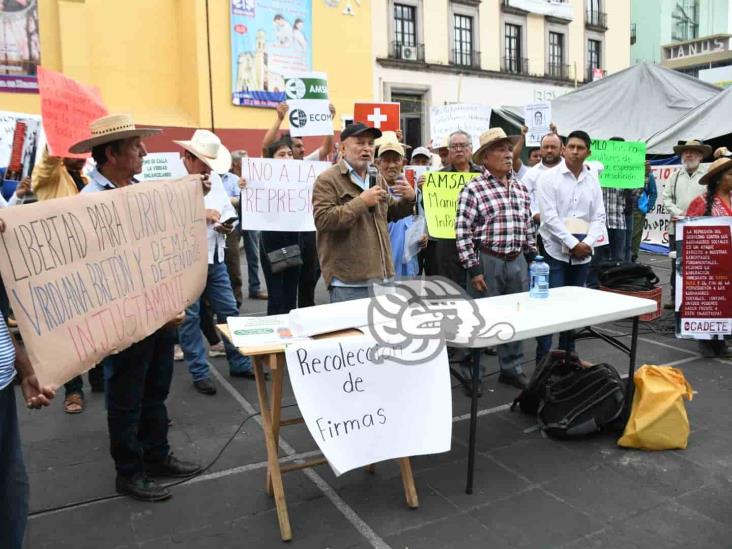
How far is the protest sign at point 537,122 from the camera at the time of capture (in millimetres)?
7500

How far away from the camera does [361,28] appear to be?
68.7ft

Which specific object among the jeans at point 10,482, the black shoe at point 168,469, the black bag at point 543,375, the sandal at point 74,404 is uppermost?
the jeans at point 10,482

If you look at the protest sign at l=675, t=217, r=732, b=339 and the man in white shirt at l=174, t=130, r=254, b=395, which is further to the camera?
the protest sign at l=675, t=217, r=732, b=339

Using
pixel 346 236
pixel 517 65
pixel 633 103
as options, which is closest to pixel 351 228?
pixel 346 236

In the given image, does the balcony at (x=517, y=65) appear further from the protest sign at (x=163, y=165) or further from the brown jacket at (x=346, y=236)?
the brown jacket at (x=346, y=236)

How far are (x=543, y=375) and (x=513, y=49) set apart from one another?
81.4 feet

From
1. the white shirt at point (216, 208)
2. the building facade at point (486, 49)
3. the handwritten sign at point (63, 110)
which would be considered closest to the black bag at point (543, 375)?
the white shirt at point (216, 208)

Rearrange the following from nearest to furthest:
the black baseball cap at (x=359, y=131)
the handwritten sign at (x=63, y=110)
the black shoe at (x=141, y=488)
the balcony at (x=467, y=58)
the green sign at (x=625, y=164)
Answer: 1. the black shoe at (x=141, y=488)
2. the black baseball cap at (x=359, y=131)
3. the handwritten sign at (x=63, y=110)
4. the green sign at (x=625, y=164)
5. the balcony at (x=467, y=58)

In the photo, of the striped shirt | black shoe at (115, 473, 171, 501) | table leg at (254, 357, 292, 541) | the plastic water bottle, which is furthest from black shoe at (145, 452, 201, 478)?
the plastic water bottle

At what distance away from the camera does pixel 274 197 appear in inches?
209

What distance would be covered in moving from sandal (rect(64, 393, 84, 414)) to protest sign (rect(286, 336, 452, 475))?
94.0 inches

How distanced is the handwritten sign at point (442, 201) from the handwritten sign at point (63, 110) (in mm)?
2808

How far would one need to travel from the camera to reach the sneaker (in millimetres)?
5711

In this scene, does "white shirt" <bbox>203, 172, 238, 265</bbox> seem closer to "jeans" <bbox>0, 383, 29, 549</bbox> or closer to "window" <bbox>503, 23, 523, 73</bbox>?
"jeans" <bbox>0, 383, 29, 549</bbox>
